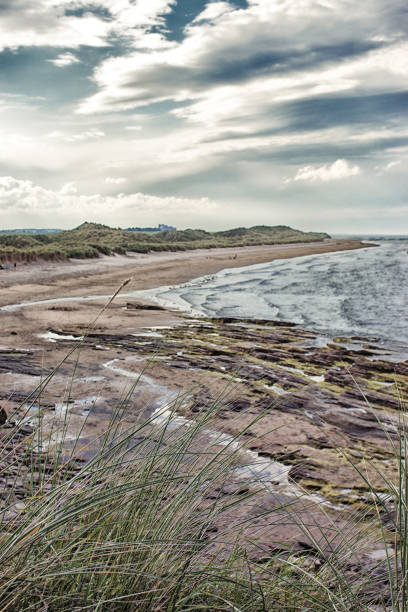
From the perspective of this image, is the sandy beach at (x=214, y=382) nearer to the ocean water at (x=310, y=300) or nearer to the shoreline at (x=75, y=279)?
the ocean water at (x=310, y=300)

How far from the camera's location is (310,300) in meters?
19.1

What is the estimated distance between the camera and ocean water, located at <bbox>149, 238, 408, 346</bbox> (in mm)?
13984

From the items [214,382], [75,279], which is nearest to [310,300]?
[75,279]

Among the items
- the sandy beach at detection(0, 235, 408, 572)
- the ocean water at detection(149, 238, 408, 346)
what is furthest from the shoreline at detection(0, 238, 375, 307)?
the sandy beach at detection(0, 235, 408, 572)

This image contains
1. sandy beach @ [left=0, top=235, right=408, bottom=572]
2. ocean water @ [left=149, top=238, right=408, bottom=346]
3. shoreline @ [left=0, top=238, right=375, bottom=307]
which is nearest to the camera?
sandy beach @ [left=0, top=235, right=408, bottom=572]

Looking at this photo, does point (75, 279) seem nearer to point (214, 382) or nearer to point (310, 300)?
point (310, 300)

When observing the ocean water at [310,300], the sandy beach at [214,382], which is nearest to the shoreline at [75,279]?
the ocean water at [310,300]

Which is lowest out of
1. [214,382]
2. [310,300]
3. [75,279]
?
[214,382]

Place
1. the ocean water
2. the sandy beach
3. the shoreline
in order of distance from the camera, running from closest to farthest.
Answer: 1. the sandy beach
2. the ocean water
3. the shoreline

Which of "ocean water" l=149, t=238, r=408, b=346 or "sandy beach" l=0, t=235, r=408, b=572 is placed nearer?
"sandy beach" l=0, t=235, r=408, b=572

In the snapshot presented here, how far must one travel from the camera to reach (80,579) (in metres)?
1.52

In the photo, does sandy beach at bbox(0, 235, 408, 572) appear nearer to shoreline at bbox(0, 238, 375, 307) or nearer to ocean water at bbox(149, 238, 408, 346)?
ocean water at bbox(149, 238, 408, 346)

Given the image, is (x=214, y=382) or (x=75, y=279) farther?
(x=75, y=279)

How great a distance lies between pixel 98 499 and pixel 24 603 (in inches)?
18.0
